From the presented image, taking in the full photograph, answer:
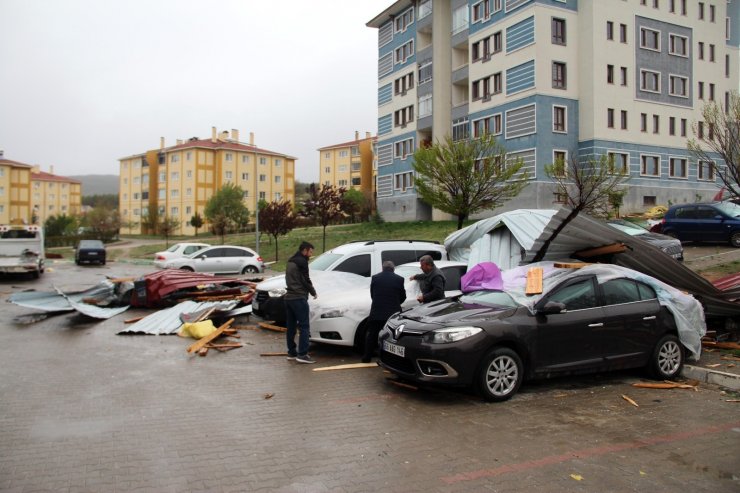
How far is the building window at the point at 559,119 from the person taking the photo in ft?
118

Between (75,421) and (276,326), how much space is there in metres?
6.08

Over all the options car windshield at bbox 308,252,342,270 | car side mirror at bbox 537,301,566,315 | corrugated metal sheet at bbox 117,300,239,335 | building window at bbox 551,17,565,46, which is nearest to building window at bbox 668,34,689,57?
building window at bbox 551,17,565,46

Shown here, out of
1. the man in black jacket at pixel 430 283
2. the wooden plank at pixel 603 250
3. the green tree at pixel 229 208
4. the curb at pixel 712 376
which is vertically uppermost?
the green tree at pixel 229 208

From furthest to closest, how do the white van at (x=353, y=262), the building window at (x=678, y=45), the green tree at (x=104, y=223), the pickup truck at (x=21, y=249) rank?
the green tree at (x=104, y=223) < the building window at (x=678, y=45) < the pickup truck at (x=21, y=249) < the white van at (x=353, y=262)

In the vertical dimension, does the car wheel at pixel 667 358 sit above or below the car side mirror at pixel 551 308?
below

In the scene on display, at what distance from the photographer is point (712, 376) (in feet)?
24.6

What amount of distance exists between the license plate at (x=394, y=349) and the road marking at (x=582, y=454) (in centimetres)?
223

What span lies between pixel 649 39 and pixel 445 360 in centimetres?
4108

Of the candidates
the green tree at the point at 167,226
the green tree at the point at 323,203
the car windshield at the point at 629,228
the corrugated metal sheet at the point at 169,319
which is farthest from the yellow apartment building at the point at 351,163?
the corrugated metal sheet at the point at 169,319

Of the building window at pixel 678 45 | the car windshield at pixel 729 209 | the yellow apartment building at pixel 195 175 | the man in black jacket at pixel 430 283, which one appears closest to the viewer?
the man in black jacket at pixel 430 283

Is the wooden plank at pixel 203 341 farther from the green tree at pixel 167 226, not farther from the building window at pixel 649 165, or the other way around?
the green tree at pixel 167 226

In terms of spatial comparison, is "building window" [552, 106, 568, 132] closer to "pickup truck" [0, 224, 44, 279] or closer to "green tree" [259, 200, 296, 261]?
"green tree" [259, 200, 296, 261]

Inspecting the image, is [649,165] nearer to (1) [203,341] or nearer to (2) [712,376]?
(2) [712,376]

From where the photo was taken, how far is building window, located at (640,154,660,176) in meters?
38.8
